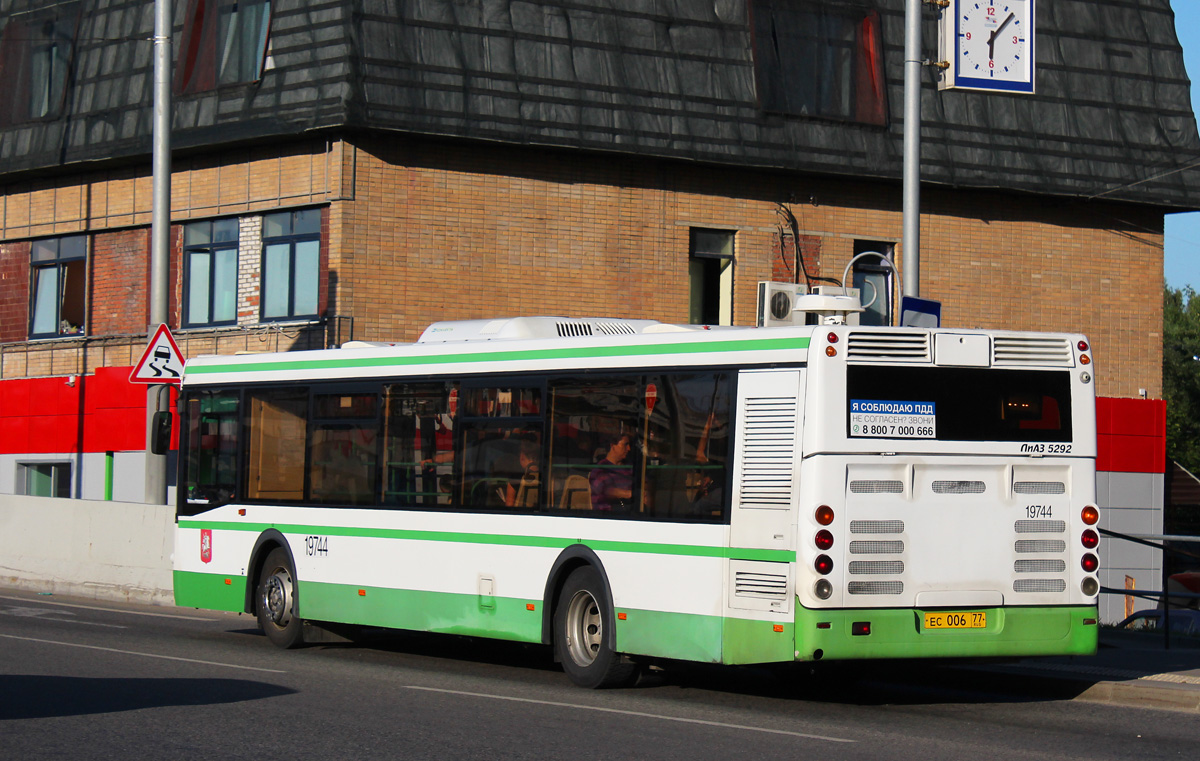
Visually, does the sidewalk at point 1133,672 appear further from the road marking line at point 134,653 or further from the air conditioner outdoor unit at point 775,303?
the road marking line at point 134,653

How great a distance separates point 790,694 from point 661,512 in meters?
1.82

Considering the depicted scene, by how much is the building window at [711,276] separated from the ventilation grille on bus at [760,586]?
15.5 m

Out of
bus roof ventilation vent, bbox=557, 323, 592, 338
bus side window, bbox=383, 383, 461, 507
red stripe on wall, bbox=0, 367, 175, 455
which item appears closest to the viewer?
bus side window, bbox=383, 383, 461, 507

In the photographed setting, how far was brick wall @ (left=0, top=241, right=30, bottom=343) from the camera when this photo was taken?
2969 centimetres

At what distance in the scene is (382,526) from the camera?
47.1 feet

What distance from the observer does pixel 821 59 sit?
2688cm

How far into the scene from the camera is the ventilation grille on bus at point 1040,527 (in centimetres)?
1145

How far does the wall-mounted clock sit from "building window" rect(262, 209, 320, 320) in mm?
11143

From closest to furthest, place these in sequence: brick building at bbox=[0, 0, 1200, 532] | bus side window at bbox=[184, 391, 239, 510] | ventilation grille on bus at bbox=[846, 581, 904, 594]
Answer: ventilation grille on bus at bbox=[846, 581, 904, 594], bus side window at bbox=[184, 391, 239, 510], brick building at bbox=[0, 0, 1200, 532]

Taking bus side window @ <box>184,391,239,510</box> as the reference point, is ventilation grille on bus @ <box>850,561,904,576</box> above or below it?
below

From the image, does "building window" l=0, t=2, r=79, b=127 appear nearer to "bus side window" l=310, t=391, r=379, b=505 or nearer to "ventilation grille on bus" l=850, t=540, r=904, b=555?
"bus side window" l=310, t=391, r=379, b=505

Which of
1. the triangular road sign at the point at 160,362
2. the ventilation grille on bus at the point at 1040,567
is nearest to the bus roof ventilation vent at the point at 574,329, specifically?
the ventilation grille on bus at the point at 1040,567

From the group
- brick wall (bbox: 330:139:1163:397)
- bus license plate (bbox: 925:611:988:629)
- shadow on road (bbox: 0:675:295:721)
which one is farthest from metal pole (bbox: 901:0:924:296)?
brick wall (bbox: 330:139:1163:397)

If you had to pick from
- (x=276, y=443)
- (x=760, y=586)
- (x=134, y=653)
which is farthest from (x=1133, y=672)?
(x=134, y=653)
